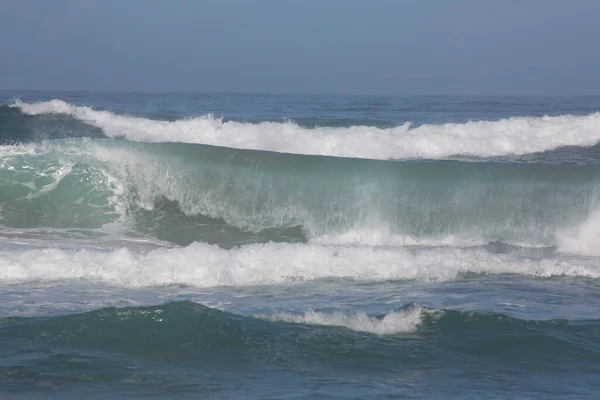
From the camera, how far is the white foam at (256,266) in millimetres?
8641

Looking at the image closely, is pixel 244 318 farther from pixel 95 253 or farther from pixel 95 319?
pixel 95 253

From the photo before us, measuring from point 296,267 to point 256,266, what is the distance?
45 centimetres

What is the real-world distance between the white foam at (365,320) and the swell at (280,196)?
5.57 m

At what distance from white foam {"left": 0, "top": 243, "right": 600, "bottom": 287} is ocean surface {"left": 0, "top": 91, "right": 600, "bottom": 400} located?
0.03 m

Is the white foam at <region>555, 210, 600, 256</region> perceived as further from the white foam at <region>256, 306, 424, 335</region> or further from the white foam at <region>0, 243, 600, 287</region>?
the white foam at <region>256, 306, 424, 335</region>

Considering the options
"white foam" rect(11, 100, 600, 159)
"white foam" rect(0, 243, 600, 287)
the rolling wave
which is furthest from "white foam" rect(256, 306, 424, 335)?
"white foam" rect(11, 100, 600, 159)

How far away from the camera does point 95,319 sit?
663 centimetres

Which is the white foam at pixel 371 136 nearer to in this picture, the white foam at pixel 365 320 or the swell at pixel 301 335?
A: the white foam at pixel 365 320

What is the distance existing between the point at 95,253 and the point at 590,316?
→ 17.6 feet

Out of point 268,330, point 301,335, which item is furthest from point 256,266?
point 301,335

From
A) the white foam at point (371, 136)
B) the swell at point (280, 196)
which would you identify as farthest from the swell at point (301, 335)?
the white foam at point (371, 136)

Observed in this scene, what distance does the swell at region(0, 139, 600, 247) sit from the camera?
12672mm

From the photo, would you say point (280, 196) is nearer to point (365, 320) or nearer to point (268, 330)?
point (365, 320)

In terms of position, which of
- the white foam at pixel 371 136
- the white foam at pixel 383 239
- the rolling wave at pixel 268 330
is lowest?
the white foam at pixel 383 239
